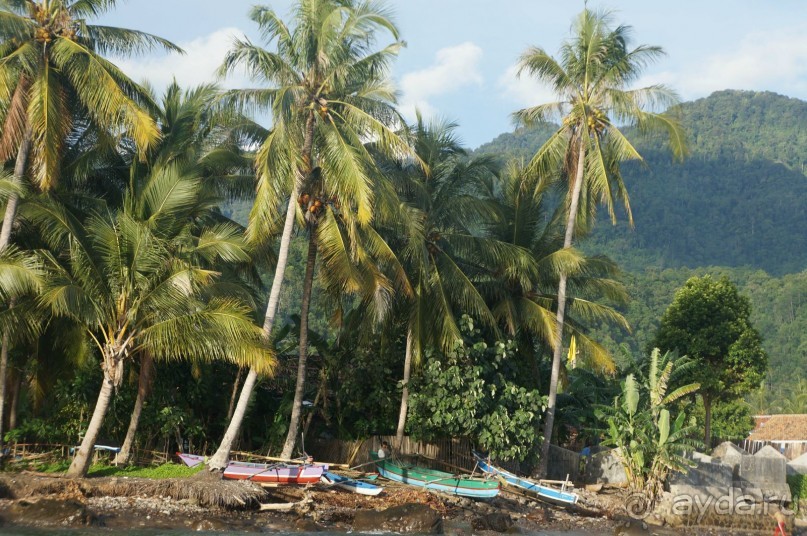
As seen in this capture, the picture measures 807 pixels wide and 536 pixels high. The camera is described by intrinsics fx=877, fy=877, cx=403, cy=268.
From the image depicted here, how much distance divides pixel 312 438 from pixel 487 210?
24.5 ft

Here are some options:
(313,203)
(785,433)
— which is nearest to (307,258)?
(313,203)

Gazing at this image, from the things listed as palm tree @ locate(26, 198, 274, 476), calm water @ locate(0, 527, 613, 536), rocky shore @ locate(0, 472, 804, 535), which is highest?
palm tree @ locate(26, 198, 274, 476)

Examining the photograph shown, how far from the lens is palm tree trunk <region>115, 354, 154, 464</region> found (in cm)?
1895

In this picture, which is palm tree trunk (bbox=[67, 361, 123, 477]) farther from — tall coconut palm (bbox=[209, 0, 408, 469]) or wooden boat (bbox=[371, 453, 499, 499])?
wooden boat (bbox=[371, 453, 499, 499])

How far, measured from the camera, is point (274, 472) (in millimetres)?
17859

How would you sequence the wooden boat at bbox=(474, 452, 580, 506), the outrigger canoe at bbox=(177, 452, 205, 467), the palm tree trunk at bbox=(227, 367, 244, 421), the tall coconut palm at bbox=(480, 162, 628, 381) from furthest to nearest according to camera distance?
the tall coconut palm at bbox=(480, 162, 628, 381) → the palm tree trunk at bbox=(227, 367, 244, 421) → the wooden boat at bbox=(474, 452, 580, 506) → the outrigger canoe at bbox=(177, 452, 205, 467)

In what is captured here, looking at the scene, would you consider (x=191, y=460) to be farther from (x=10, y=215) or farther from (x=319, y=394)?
(x=10, y=215)

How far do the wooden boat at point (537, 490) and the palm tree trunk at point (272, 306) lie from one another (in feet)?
18.4

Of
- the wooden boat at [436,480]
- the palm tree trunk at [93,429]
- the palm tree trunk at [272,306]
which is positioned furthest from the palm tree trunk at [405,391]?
the palm tree trunk at [93,429]

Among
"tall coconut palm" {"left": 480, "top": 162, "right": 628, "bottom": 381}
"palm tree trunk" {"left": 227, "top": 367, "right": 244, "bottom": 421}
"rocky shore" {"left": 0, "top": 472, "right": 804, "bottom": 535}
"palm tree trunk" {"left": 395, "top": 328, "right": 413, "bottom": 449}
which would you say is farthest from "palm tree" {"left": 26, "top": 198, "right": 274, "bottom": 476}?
"tall coconut palm" {"left": 480, "top": 162, "right": 628, "bottom": 381}

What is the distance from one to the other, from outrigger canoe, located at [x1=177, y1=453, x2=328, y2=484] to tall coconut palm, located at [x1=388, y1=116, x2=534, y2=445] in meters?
3.87

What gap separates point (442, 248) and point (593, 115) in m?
5.34

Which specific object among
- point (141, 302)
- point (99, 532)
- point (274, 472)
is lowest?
point (99, 532)

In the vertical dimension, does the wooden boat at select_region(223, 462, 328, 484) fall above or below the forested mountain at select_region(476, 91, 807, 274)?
below
